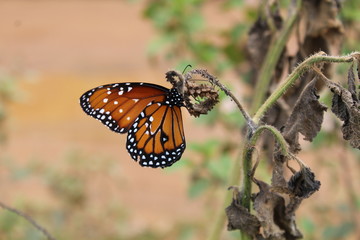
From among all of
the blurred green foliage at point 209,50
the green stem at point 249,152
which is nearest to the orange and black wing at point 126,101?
the green stem at point 249,152

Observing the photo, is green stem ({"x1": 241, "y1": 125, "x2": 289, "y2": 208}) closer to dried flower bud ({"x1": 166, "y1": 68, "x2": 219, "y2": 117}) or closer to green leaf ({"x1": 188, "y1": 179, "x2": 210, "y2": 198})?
dried flower bud ({"x1": 166, "y1": 68, "x2": 219, "y2": 117})

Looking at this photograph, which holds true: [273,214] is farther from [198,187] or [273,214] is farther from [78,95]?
[78,95]

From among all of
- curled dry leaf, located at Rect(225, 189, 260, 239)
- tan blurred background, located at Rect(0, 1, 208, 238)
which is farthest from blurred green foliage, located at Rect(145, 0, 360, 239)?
curled dry leaf, located at Rect(225, 189, 260, 239)

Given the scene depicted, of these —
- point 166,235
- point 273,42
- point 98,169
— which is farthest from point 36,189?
point 273,42

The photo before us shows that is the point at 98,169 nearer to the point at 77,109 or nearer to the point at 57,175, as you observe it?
the point at 57,175

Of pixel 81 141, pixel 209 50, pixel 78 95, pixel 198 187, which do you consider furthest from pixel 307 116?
pixel 78 95
